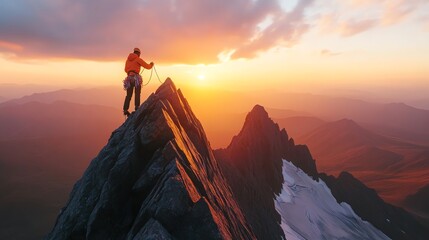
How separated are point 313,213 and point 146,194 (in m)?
62.8

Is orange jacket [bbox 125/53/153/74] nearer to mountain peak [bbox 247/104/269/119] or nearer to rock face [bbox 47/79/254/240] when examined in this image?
rock face [bbox 47/79/254/240]

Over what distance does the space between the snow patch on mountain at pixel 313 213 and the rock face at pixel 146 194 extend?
40.4 metres

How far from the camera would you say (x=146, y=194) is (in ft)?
46.7

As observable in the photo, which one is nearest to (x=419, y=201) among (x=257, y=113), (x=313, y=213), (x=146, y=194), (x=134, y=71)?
(x=313, y=213)

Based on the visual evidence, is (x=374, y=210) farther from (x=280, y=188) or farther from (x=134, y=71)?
(x=134, y=71)

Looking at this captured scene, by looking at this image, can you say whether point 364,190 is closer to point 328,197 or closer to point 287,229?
point 328,197

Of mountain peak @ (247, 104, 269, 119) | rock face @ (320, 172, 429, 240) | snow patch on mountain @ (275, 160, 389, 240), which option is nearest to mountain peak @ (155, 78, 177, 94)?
snow patch on mountain @ (275, 160, 389, 240)

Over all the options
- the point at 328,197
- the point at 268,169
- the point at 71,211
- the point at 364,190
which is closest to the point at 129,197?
the point at 71,211

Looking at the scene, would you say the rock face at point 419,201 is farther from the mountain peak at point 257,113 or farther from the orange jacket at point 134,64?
the orange jacket at point 134,64

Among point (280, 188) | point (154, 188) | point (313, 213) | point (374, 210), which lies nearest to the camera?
point (154, 188)

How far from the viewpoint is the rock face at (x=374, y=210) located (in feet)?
288

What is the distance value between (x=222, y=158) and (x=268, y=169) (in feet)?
66.3

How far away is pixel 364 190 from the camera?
99.4 metres

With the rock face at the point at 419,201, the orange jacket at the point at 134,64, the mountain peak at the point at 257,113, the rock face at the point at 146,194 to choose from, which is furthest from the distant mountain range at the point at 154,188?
the rock face at the point at 419,201
